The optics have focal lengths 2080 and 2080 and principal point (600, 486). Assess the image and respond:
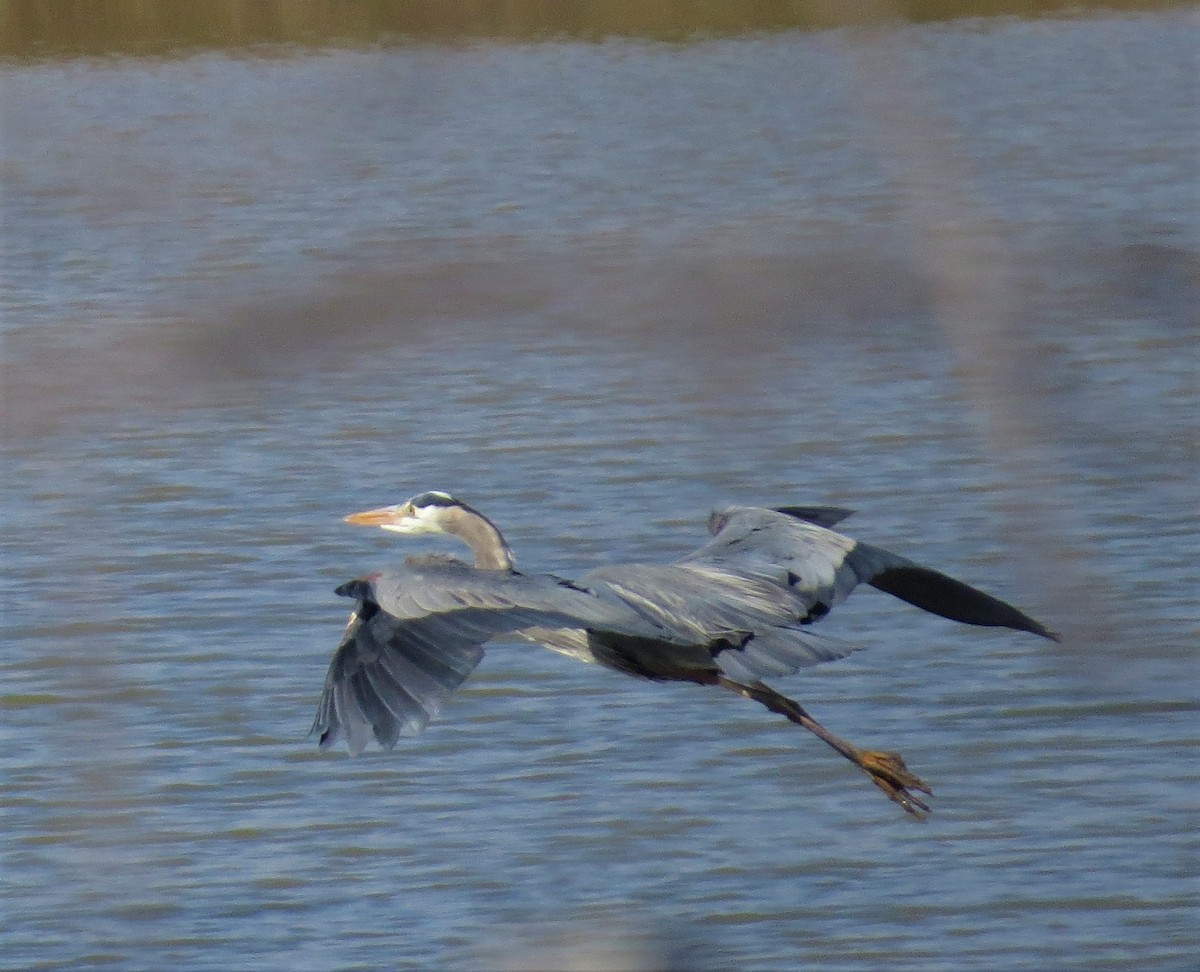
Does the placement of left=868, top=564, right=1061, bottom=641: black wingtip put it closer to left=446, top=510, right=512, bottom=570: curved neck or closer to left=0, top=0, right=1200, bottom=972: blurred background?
left=0, top=0, right=1200, bottom=972: blurred background

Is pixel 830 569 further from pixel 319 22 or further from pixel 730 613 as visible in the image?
pixel 319 22

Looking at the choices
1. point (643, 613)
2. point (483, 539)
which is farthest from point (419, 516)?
point (643, 613)

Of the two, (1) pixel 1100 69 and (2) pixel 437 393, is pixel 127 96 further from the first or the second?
(1) pixel 1100 69

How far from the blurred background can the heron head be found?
662 millimetres

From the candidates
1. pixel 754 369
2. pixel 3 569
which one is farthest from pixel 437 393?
pixel 754 369

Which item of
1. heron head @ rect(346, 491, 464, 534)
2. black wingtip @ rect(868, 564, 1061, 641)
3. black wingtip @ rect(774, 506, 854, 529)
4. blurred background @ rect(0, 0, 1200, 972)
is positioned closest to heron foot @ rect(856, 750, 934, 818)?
blurred background @ rect(0, 0, 1200, 972)

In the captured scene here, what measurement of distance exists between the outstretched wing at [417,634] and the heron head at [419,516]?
1.13m

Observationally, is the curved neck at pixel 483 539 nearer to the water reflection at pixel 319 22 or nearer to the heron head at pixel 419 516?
the heron head at pixel 419 516

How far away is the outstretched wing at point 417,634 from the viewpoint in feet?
12.7

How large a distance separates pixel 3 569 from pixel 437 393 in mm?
2577

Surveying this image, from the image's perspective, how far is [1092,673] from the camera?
175cm

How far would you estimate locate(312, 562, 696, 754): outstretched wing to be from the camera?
388 centimetres

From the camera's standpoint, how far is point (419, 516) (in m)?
5.36

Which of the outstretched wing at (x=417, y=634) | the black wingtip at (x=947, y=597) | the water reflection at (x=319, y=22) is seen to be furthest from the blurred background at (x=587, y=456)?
the outstretched wing at (x=417, y=634)
